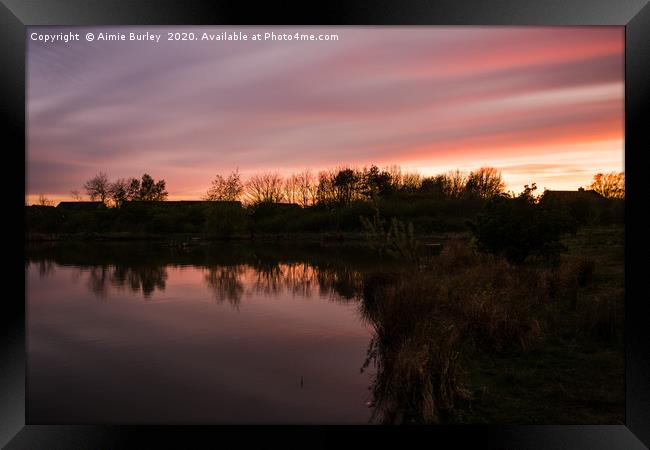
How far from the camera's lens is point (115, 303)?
38.2ft

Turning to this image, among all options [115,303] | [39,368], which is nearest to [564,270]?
[39,368]

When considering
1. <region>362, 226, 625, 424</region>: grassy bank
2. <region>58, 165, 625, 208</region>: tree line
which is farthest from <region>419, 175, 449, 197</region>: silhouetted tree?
<region>362, 226, 625, 424</region>: grassy bank

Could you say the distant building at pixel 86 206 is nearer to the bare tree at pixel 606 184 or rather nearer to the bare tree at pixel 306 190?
the bare tree at pixel 306 190

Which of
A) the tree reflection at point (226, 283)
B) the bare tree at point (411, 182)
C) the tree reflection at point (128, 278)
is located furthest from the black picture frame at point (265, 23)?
the bare tree at point (411, 182)

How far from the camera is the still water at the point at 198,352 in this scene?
5.08 metres

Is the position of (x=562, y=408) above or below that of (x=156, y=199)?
below

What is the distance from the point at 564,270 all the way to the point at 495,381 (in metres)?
4.90

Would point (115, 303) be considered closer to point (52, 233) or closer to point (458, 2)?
point (458, 2)

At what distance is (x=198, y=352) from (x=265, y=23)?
521cm

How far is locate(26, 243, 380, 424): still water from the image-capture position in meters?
5.08

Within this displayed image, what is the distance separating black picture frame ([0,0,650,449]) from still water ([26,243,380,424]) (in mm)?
866

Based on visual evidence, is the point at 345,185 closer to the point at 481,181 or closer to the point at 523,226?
the point at 481,181

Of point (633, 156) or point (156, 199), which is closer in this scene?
point (633, 156)

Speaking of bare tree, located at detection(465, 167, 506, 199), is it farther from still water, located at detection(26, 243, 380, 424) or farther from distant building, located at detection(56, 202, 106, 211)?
distant building, located at detection(56, 202, 106, 211)
